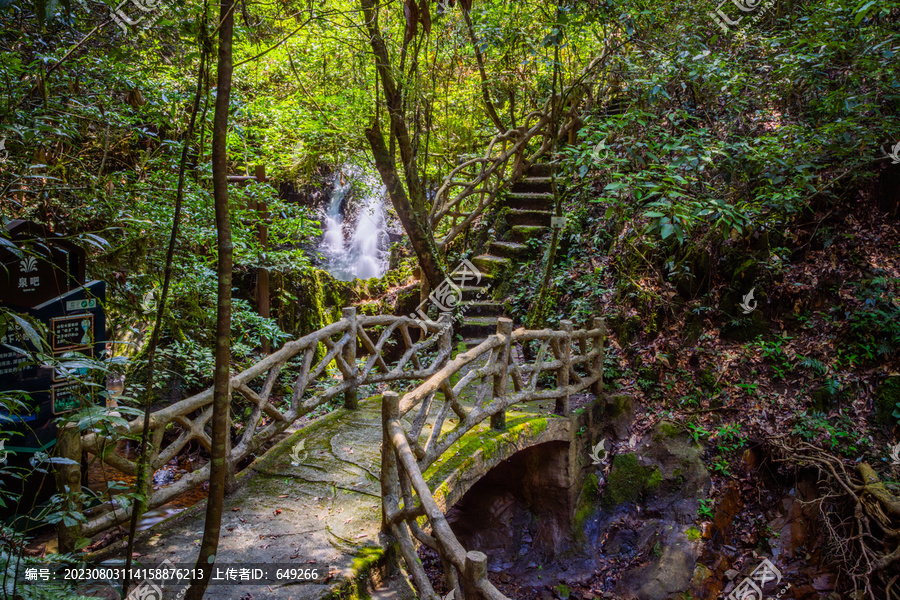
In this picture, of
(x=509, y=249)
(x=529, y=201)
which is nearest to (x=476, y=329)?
(x=509, y=249)

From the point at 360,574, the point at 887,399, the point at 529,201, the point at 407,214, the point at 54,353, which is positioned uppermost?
the point at 529,201

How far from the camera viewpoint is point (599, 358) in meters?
7.21

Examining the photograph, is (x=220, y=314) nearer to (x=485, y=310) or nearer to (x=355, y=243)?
(x=485, y=310)

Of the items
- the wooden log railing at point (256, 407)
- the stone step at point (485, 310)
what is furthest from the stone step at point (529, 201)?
the wooden log railing at point (256, 407)

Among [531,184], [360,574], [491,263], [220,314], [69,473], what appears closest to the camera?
[220,314]

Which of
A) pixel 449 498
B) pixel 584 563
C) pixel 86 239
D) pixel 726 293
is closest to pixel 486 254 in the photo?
pixel 726 293

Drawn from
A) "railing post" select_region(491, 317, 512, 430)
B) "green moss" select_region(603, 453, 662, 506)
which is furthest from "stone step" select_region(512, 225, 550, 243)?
"railing post" select_region(491, 317, 512, 430)

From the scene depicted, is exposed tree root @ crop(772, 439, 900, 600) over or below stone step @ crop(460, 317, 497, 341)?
below

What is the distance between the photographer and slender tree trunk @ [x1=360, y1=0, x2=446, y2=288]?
6.56 metres

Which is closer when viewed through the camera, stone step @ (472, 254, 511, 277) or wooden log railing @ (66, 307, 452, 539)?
wooden log railing @ (66, 307, 452, 539)

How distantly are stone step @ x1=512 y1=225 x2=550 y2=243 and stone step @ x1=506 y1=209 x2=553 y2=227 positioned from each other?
0.23 m

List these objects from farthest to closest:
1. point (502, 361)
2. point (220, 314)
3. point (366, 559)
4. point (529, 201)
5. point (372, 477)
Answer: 1. point (529, 201)
2. point (502, 361)
3. point (372, 477)
4. point (366, 559)
5. point (220, 314)

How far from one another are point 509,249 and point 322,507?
7.55 metres

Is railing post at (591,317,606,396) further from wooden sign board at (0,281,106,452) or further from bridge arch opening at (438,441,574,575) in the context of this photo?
wooden sign board at (0,281,106,452)
